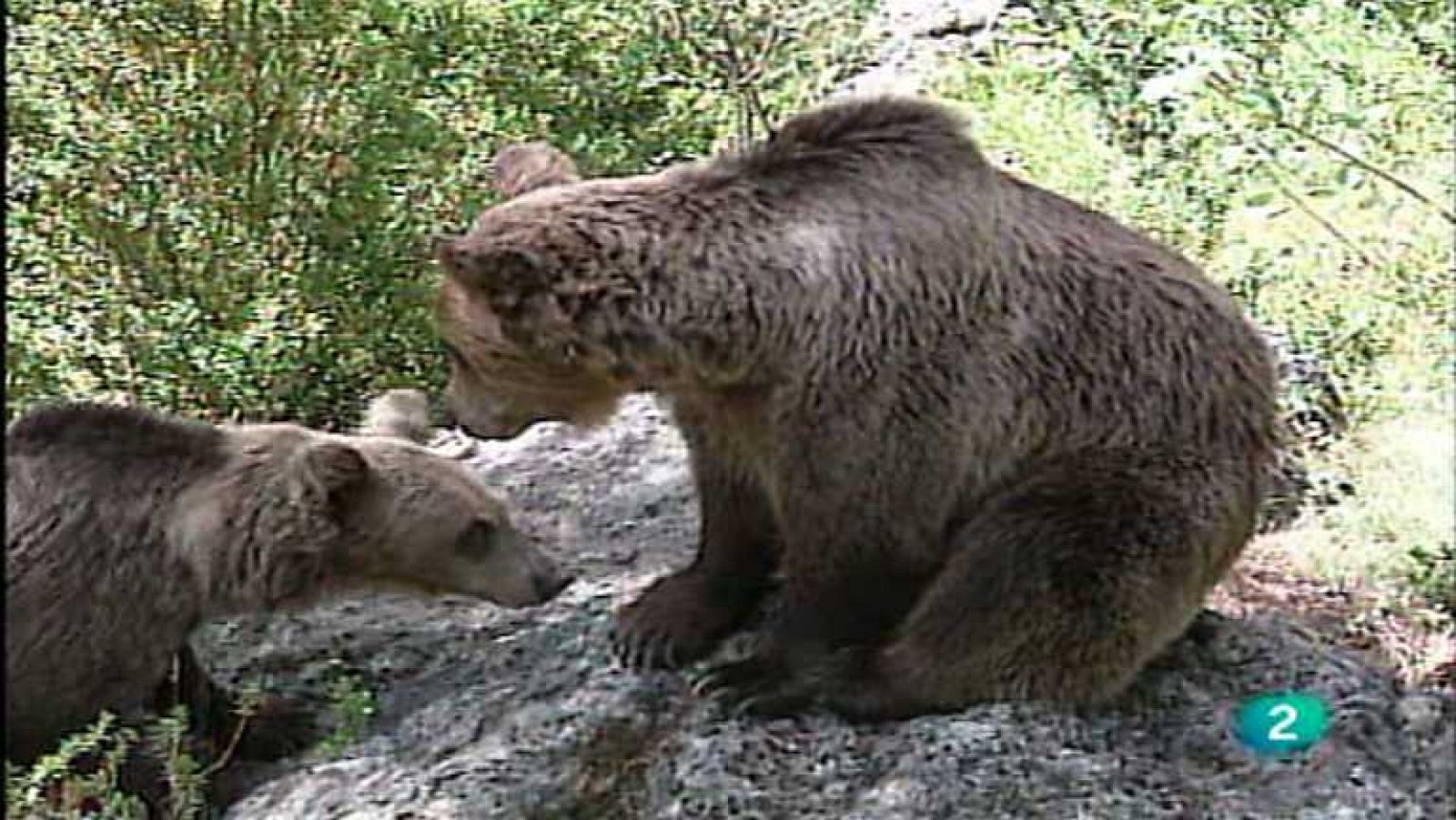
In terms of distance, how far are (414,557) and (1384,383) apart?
2402 mm

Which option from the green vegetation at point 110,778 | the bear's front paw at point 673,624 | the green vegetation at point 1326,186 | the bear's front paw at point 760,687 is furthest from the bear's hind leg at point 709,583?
the green vegetation at point 1326,186

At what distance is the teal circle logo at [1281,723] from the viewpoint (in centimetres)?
342

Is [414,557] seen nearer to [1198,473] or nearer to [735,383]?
[735,383]

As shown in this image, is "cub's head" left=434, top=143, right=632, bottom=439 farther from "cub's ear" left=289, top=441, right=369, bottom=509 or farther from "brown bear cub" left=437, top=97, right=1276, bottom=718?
"cub's ear" left=289, top=441, right=369, bottom=509

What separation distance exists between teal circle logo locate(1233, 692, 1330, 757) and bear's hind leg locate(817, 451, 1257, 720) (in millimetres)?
232

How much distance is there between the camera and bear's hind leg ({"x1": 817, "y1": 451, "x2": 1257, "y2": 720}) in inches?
128

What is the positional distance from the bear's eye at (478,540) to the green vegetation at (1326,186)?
5.48ft

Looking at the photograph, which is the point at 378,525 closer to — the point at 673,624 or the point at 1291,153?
the point at 673,624

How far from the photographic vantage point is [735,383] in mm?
3273

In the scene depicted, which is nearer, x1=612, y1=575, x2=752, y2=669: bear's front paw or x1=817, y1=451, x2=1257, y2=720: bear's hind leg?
x1=817, y1=451, x2=1257, y2=720: bear's hind leg

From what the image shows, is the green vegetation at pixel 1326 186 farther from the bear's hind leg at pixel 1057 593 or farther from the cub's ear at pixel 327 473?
the cub's ear at pixel 327 473

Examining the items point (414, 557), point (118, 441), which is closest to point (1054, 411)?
point (414, 557)

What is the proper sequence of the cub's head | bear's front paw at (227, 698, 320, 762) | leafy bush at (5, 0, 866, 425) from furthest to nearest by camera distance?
1. leafy bush at (5, 0, 866, 425)
2. bear's front paw at (227, 698, 320, 762)
3. the cub's head

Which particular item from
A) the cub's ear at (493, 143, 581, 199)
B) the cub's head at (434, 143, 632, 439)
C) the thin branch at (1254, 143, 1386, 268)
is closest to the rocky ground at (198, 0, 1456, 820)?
the cub's head at (434, 143, 632, 439)
